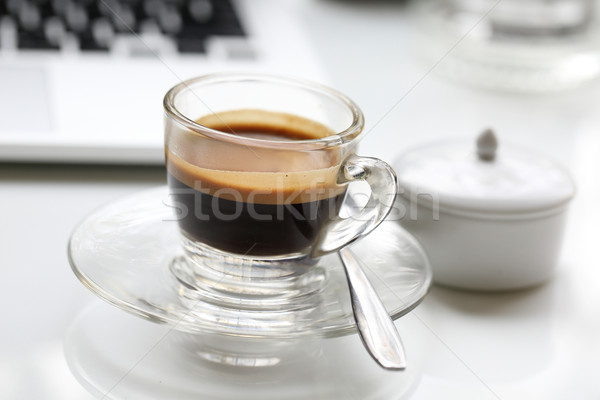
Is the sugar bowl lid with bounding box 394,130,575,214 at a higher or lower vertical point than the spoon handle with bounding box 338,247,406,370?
higher

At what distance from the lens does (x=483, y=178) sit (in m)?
0.51

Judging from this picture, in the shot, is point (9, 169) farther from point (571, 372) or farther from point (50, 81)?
point (571, 372)

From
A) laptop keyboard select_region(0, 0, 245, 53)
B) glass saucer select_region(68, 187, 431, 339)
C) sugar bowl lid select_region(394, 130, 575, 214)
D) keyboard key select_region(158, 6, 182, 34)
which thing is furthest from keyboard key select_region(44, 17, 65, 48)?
sugar bowl lid select_region(394, 130, 575, 214)

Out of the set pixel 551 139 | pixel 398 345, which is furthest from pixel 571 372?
pixel 551 139

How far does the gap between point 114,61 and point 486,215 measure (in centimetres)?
41

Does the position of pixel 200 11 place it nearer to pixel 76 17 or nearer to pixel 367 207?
pixel 76 17

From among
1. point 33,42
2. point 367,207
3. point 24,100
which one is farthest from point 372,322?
point 33,42

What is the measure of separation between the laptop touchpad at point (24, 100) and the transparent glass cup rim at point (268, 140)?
172 millimetres

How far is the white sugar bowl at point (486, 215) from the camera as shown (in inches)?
19.0

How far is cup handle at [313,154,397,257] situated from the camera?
43 cm

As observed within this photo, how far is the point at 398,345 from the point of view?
395 mm

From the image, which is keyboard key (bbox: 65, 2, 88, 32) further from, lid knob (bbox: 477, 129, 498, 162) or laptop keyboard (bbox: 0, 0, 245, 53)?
lid knob (bbox: 477, 129, 498, 162)

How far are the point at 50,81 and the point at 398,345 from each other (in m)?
0.43

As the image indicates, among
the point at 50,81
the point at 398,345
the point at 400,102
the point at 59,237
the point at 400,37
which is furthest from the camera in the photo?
the point at 400,37
